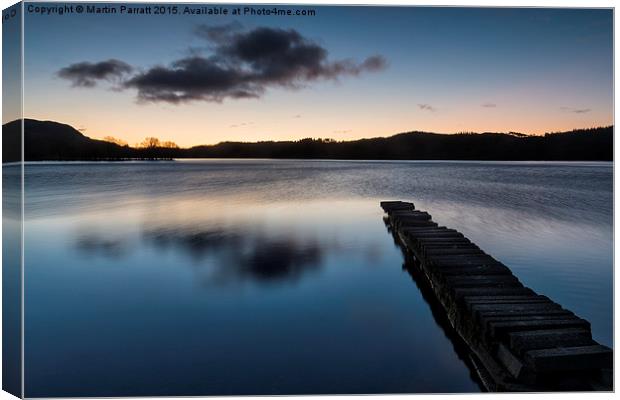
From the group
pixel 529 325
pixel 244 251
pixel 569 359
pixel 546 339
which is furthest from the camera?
pixel 244 251

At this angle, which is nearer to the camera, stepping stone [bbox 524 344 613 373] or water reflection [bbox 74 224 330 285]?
stepping stone [bbox 524 344 613 373]

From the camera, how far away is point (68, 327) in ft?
17.0

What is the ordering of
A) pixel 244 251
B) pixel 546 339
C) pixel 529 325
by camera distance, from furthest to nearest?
pixel 244 251 < pixel 529 325 < pixel 546 339

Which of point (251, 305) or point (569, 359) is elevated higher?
point (569, 359)

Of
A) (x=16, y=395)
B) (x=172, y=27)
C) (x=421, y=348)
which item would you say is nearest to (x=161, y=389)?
(x=16, y=395)

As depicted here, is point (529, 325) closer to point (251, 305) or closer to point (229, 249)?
point (251, 305)

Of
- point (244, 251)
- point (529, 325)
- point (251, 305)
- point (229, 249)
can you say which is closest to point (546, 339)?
point (529, 325)

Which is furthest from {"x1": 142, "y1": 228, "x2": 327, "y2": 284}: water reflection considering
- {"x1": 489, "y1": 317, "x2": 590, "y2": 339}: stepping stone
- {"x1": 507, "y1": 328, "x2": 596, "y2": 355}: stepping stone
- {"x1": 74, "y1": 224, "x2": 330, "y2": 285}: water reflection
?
{"x1": 507, "y1": 328, "x2": 596, "y2": 355}: stepping stone

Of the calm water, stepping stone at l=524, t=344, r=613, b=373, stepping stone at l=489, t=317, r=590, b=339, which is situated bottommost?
the calm water

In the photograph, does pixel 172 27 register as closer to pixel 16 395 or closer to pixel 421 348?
pixel 16 395

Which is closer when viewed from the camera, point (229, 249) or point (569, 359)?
point (569, 359)

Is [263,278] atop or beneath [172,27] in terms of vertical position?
beneath

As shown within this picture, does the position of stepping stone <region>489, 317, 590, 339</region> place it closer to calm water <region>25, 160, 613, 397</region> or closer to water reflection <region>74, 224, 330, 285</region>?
calm water <region>25, 160, 613, 397</region>

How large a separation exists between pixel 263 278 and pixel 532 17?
15.0 feet
